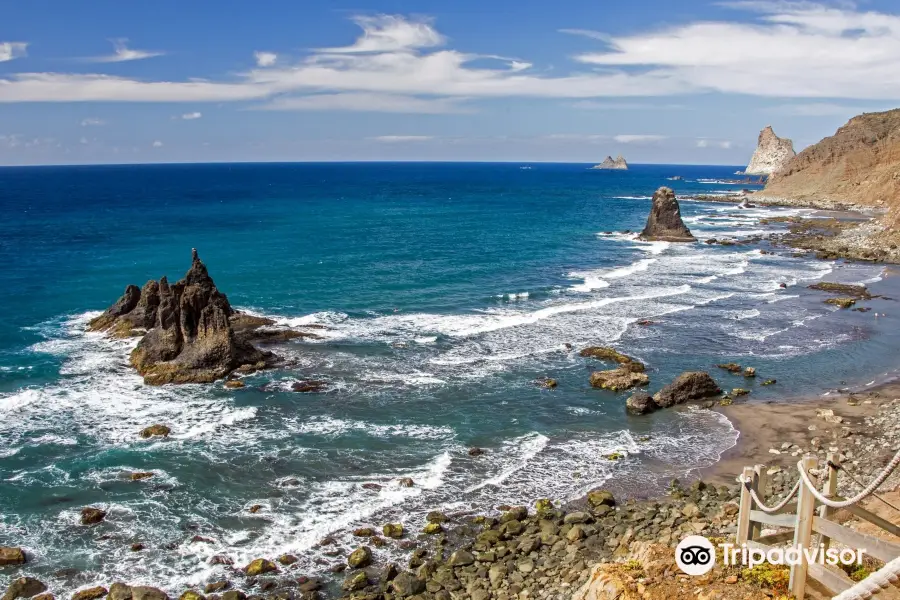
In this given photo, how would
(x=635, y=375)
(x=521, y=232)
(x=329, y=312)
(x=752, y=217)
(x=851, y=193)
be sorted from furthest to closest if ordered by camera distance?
(x=851, y=193)
(x=752, y=217)
(x=521, y=232)
(x=329, y=312)
(x=635, y=375)

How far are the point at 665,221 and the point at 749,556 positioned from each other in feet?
293

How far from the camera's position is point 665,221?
9694 centimetres

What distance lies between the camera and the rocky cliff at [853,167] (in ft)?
413

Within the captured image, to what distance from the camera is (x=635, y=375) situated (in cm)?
3809

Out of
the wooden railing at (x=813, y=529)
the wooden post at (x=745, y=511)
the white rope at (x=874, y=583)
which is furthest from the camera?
the wooden post at (x=745, y=511)

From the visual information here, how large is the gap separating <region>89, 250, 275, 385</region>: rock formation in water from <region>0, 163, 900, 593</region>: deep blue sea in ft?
4.31

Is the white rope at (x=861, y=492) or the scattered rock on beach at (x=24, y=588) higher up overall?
→ the white rope at (x=861, y=492)

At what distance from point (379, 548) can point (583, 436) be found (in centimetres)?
1243

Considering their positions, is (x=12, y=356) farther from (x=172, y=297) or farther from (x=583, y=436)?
(x=583, y=436)

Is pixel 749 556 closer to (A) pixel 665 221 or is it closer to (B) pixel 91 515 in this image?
(B) pixel 91 515

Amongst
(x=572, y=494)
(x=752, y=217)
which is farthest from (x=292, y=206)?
(x=572, y=494)

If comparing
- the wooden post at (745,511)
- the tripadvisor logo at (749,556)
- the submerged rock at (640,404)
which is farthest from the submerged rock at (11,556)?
the submerged rock at (640,404)

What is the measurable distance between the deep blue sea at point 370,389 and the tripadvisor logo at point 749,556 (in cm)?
1249

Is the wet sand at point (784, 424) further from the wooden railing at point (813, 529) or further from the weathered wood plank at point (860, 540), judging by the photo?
the weathered wood plank at point (860, 540)
